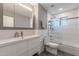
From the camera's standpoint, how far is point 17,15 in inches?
88.2

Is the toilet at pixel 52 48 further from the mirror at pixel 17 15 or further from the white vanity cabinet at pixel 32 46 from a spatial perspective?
the mirror at pixel 17 15

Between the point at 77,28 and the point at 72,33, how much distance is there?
0.36 meters

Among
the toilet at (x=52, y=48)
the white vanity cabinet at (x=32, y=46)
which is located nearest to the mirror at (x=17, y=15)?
the white vanity cabinet at (x=32, y=46)

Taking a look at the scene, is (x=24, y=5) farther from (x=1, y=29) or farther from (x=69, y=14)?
(x=69, y=14)

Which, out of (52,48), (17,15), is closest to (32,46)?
(17,15)

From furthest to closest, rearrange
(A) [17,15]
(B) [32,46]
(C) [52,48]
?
(C) [52,48] < (B) [32,46] < (A) [17,15]

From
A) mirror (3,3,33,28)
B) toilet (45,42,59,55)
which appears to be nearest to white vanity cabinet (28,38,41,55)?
mirror (3,3,33,28)

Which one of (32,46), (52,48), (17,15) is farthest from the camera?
(52,48)

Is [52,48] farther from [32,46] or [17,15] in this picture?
[17,15]

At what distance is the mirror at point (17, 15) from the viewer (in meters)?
1.86

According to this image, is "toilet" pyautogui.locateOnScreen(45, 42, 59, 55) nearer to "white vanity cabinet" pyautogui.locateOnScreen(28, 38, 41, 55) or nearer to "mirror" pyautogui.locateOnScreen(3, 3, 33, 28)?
"white vanity cabinet" pyautogui.locateOnScreen(28, 38, 41, 55)

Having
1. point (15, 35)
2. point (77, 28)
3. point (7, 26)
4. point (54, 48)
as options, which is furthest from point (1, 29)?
point (77, 28)

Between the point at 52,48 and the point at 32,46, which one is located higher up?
the point at 32,46

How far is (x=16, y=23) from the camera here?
2.19 meters
